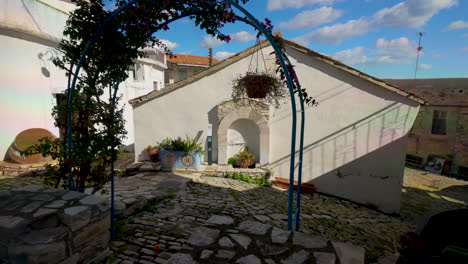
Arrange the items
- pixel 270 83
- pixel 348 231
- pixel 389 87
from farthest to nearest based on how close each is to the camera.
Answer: pixel 389 87
pixel 348 231
pixel 270 83

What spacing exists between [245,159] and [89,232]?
6.53 meters

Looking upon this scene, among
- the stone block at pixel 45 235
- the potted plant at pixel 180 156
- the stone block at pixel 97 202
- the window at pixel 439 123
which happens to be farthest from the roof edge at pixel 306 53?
the window at pixel 439 123

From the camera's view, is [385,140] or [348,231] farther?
[385,140]

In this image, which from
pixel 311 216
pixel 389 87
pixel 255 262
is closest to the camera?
pixel 255 262

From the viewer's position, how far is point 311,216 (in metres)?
5.84

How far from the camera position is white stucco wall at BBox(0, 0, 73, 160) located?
7973 millimetres

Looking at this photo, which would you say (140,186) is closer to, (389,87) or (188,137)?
(188,137)

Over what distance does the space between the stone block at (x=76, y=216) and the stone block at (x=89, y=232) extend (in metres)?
0.08

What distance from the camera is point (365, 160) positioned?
8125 mm

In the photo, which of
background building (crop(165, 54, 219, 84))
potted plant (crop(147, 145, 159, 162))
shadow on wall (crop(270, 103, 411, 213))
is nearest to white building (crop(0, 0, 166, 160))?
potted plant (crop(147, 145, 159, 162))

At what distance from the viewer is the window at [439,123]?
1716cm

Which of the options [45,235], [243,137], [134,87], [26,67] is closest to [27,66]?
[26,67]

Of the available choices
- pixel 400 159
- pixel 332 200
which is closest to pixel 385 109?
pixel 400 159

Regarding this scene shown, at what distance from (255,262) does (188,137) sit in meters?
7.47
